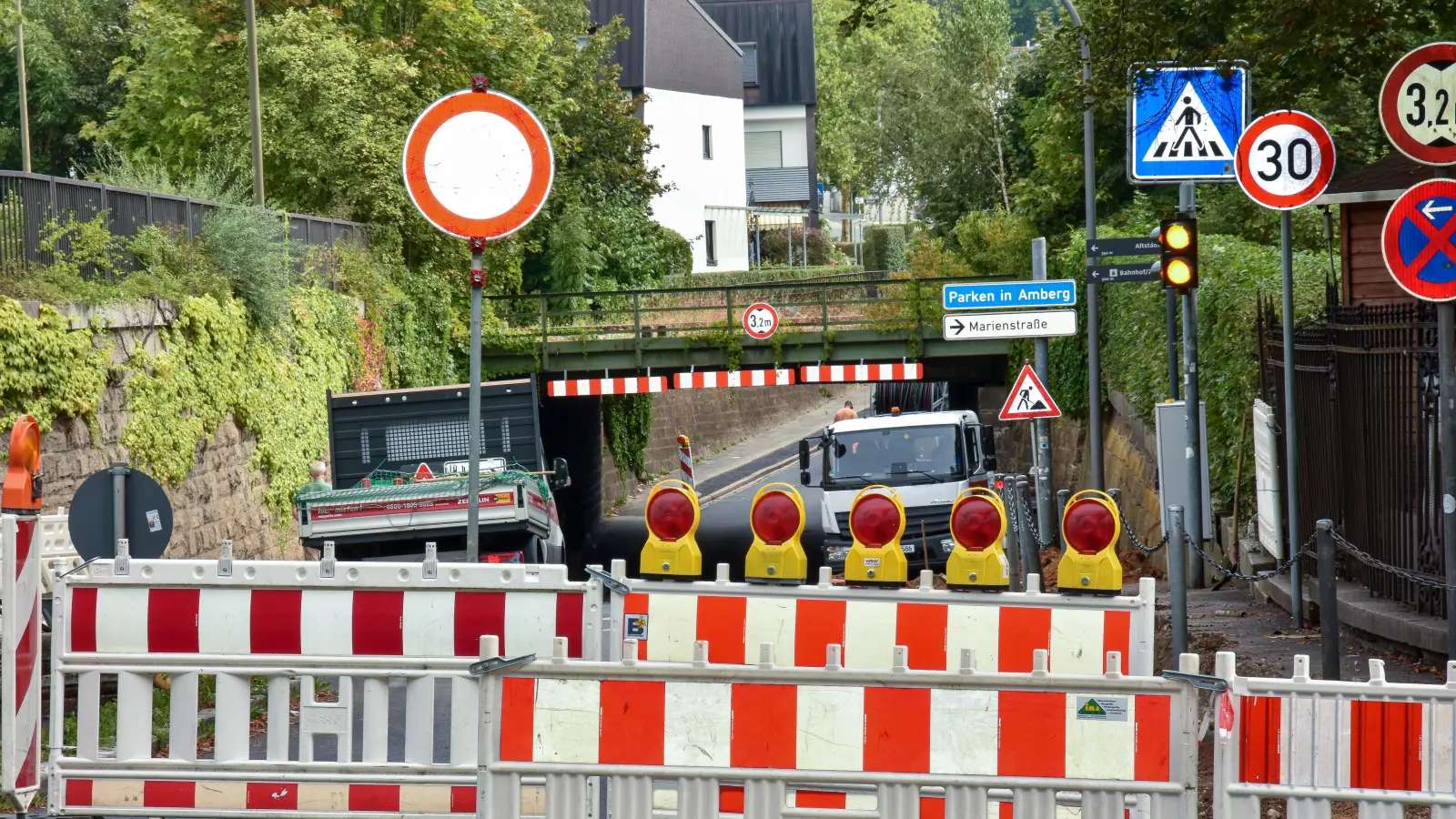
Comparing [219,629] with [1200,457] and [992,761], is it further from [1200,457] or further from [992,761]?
[1200,457]

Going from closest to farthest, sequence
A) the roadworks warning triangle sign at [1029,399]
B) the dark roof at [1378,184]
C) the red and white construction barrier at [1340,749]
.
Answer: the red and white construction barrier at [1340,749] → the dark roof at [1378,184] → the roadworks warning triangle sign at [1029,399]

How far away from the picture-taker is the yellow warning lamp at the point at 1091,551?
6.66 m

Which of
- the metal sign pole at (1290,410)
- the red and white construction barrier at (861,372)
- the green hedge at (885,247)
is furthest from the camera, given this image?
the green hedge at (885,247)

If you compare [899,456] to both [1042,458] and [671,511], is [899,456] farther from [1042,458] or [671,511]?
[671,511]

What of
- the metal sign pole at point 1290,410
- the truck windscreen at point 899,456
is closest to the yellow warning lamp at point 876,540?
the metal sign pole at point 1290,410

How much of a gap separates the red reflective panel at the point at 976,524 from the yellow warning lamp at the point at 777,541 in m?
0.59

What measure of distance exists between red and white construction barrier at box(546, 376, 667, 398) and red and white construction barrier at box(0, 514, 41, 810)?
2448 cm

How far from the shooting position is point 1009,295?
1675cm

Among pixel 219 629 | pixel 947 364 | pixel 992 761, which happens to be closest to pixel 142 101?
pixel 947 364

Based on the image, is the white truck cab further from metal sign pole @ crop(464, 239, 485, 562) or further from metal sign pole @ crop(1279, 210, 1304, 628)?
metal sign pole @ crop(464, 239, 485, 562)

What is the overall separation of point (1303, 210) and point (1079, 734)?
68.8 feet

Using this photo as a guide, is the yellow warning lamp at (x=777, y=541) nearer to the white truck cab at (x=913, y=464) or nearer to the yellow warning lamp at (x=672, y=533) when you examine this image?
the yellow warning lamp at (x=672, y=533)

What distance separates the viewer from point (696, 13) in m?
63.2

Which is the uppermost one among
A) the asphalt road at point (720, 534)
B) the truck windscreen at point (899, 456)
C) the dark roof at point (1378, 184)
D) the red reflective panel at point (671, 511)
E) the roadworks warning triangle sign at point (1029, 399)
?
the dark roof at point (1378, 184)
